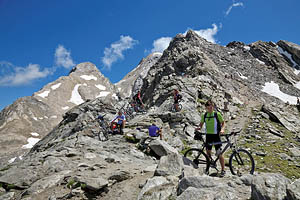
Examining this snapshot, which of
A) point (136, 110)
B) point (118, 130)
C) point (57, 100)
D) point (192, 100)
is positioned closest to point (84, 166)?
point (118, 130)

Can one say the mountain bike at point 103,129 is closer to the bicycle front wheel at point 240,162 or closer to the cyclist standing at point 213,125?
the cyclist standing at point 213,125

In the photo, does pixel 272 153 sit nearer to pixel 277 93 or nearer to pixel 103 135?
pixel 103 135

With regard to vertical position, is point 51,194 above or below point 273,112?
below

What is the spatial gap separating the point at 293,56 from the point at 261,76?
161 ft

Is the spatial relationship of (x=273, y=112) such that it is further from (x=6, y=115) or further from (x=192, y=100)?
(x=6, y=115)

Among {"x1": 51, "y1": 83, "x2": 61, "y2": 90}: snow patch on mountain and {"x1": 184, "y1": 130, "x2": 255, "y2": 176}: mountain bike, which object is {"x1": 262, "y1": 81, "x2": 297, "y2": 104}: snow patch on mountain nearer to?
{"x1": 184, "y1": 130, "x2": 255, "y2": 176}: mountain bike

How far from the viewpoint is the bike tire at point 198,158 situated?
25.8 ft

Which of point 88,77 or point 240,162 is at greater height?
point 88,77

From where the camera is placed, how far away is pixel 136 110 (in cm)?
2644

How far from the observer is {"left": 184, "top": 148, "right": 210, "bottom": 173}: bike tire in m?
7.86

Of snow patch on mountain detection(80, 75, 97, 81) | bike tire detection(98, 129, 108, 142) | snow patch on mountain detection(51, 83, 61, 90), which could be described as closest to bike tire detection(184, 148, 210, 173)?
bike tire detection(98, 129, 108, 142)

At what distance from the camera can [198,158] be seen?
8.19 m

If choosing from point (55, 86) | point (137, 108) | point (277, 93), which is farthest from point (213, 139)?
point (55, 86)

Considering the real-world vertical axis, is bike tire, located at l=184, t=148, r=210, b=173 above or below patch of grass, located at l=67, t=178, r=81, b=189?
above
